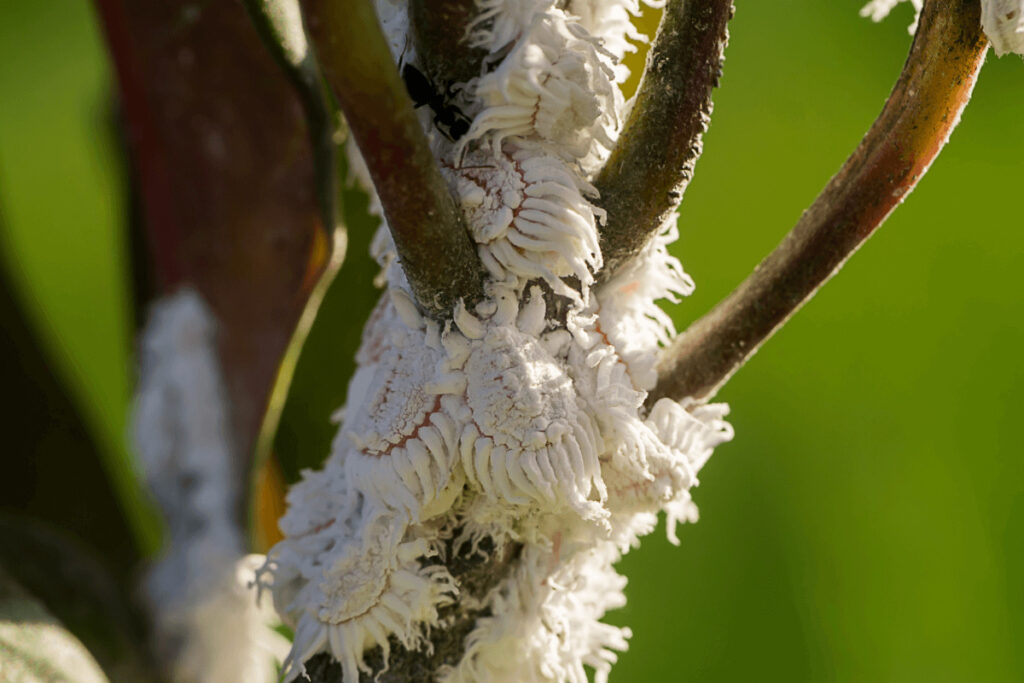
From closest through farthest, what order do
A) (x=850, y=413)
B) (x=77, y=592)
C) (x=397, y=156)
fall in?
(x=397, y=156) → (x=77, y=592) → (x=850, y=413)

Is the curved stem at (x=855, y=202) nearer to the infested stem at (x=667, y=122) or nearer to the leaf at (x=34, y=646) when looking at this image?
the infested stem at (x=667, y=122)

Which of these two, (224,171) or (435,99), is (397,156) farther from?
(224,171)

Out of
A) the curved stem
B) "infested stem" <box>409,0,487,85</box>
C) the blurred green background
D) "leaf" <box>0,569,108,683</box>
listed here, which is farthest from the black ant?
the blurred green background

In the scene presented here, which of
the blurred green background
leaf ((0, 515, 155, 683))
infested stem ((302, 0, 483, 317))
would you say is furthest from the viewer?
the blurred green background

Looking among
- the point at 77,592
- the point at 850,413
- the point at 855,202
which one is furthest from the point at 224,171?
the point at 850,413

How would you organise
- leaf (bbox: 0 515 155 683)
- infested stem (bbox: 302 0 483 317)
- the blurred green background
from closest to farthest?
infested stem (bbox: 302 0 483 317) < leaf (bbox: 0 515 155 683) < the blurred green background

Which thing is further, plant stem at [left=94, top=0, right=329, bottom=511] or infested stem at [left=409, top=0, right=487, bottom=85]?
plant stem at [left=94, top=0, right=329, bottom=511]

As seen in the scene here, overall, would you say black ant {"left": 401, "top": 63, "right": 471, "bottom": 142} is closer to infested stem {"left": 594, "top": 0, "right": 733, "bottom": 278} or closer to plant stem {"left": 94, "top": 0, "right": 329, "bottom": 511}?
infested stem {"left": 594, "top": 0, "right": 733, "bottom": 278}
